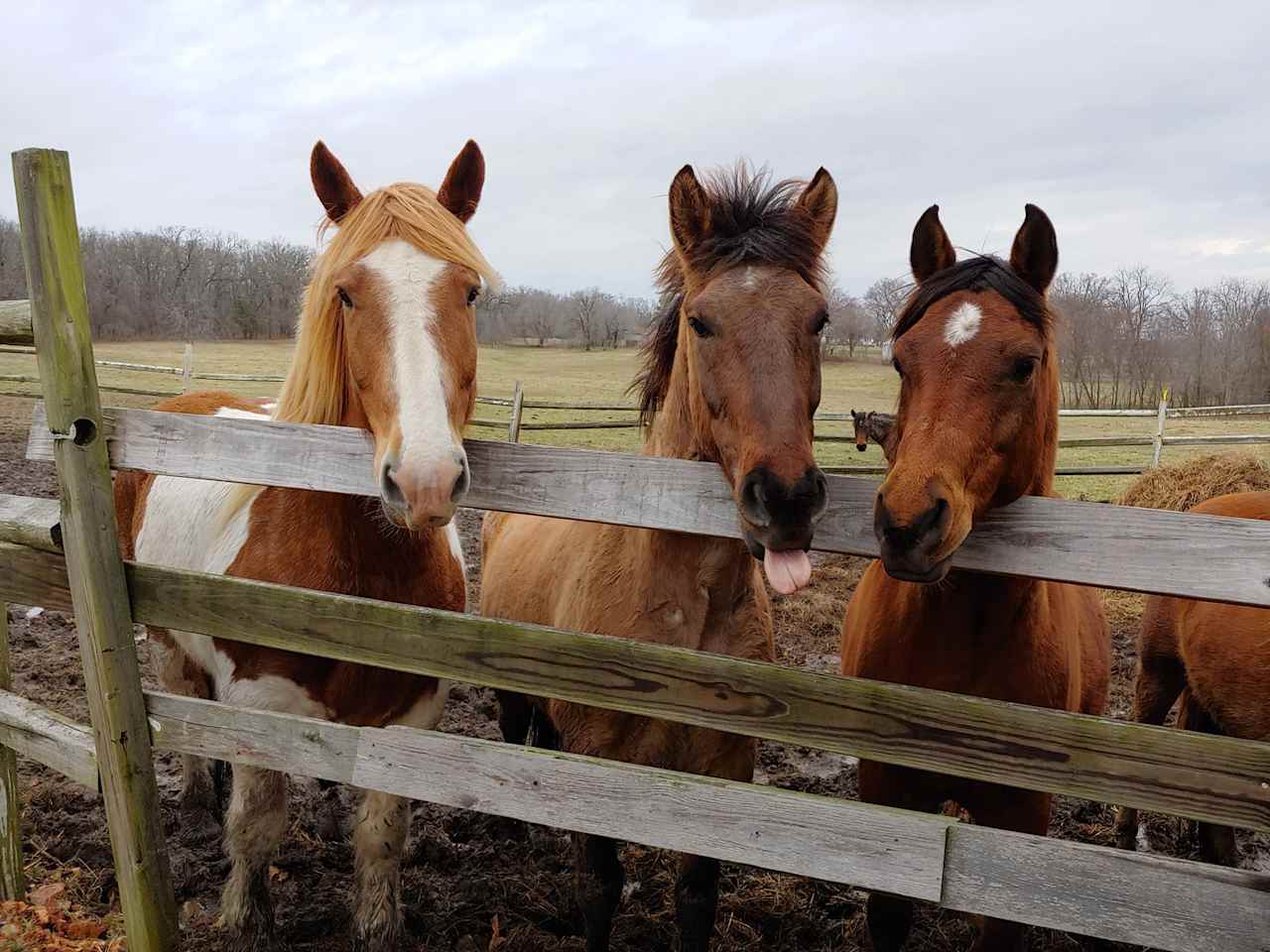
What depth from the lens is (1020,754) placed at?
187cm

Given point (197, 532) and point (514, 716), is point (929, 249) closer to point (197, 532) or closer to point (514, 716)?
point (197, 532)

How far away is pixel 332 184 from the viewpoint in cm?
280

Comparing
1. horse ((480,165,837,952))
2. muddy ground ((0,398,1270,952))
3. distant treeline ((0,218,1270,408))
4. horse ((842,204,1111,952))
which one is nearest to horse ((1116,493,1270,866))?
muddy ground ((0,398,1270,952))

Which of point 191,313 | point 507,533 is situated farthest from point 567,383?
point 507,533

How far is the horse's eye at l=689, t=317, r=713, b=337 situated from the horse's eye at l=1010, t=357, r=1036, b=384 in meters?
0.86

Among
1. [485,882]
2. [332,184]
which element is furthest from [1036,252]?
[485,882]

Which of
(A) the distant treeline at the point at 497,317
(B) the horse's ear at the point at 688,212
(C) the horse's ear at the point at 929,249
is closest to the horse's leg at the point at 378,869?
(B) the horse's ear at the point at 688,212

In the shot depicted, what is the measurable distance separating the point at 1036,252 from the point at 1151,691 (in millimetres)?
3017

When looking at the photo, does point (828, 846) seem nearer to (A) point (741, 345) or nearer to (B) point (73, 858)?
(A) point (741, 345)

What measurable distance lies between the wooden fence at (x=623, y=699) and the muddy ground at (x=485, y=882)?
1.06 m

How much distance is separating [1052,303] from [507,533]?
9.23 feet

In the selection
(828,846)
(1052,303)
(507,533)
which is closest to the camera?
(828,846)

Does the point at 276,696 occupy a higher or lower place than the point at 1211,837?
higher

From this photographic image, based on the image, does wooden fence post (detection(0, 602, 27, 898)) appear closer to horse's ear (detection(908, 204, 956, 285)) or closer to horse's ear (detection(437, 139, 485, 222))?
horse's ear (detection(437, 139, 485, 222))
